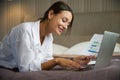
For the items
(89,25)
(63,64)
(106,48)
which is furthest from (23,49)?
(89,25)

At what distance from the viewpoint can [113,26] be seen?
9.37 feet

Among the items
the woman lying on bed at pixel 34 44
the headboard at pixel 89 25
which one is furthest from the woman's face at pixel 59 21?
the headboard at pixel 89 25

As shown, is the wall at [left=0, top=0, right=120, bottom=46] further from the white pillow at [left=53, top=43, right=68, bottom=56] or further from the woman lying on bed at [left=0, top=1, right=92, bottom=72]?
the woman lying on bed at [left=0, top=1, right=92, bottom=72]

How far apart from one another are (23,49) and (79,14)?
5.94 feet

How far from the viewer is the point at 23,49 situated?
1326 mm

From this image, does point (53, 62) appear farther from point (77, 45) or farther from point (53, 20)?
point (77, 45)

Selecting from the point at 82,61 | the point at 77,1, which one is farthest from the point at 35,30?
the point at 77,1

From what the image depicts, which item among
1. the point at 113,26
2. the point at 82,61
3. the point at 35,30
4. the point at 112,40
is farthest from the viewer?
the point at 113,26

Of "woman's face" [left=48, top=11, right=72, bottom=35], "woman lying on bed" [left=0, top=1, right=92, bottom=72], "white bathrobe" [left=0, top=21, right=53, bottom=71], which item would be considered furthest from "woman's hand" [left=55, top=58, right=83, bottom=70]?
"woman's face" [left=48, top=11, right=72, bottom=35]

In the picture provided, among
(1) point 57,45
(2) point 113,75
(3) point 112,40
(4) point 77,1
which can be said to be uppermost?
(4) point 77,1

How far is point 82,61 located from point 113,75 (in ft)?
1.31

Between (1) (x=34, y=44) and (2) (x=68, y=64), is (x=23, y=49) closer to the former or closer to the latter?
(1) (x=34, y=44)

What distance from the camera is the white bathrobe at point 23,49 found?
4.35 ft

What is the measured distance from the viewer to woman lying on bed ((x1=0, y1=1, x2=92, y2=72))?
1330mm
